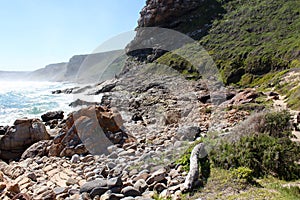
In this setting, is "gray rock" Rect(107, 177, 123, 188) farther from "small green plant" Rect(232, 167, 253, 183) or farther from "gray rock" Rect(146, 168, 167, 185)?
"small green plant" Rect(232, 167, 253, 183)

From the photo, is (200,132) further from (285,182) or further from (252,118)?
(285,182)

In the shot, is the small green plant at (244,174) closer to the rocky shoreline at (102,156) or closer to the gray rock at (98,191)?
the rocky shoreline at (102,156)

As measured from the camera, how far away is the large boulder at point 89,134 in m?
11.6

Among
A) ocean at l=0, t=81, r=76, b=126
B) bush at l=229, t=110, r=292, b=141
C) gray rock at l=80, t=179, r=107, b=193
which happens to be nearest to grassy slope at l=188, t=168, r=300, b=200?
bush at l=229, t=110, r=292, b=141

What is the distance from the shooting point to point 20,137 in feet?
49.7

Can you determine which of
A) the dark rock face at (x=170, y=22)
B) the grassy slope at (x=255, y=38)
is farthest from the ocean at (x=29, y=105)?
the grassy slope at (x=255, y=38)

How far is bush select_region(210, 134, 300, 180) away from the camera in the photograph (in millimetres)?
6621

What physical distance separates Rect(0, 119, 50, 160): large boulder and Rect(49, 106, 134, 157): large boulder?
3.02m

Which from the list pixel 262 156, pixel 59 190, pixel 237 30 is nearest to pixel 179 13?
pixel 237 30

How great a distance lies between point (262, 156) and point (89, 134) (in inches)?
295

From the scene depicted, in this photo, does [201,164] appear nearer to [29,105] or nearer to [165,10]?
[29,105]

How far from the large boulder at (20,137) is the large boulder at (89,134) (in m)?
3.02

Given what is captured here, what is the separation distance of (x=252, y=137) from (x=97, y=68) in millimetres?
82572

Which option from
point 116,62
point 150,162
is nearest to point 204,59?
point 150,162
